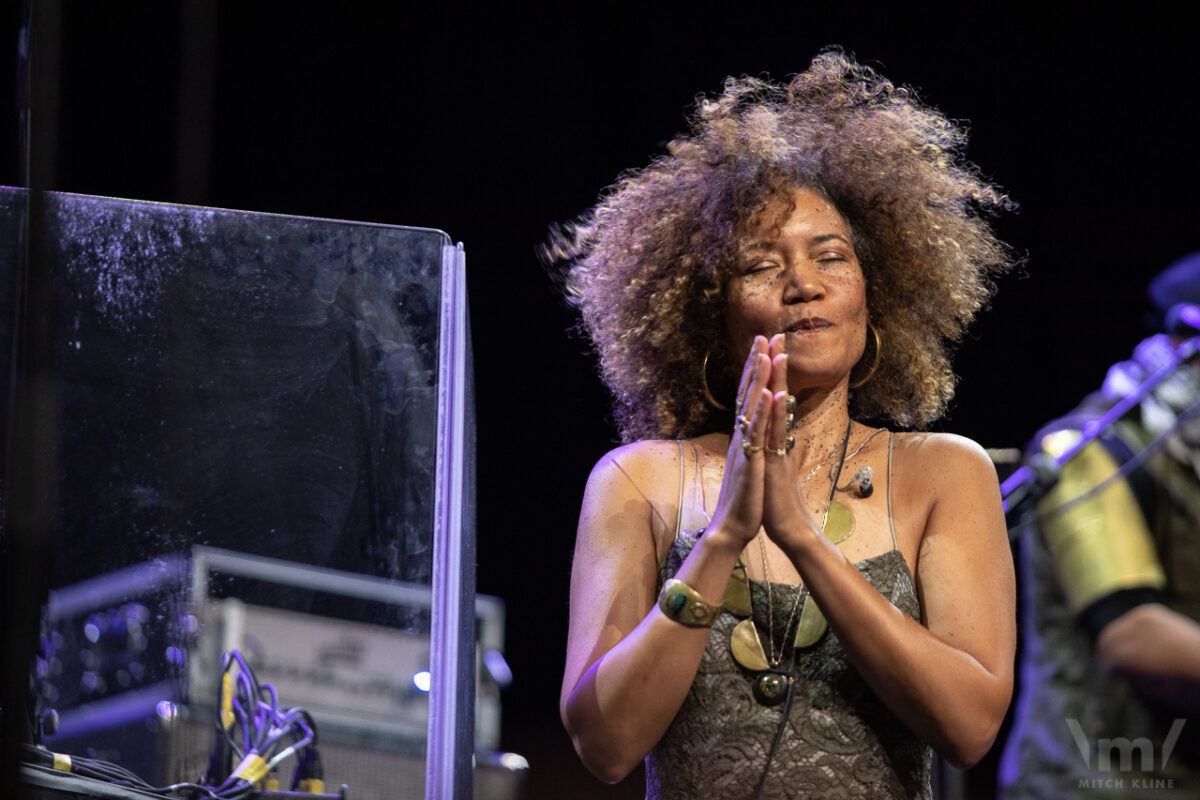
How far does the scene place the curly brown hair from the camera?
2.06 meters

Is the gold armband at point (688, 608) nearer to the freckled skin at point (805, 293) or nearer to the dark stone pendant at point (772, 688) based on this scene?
the dark stone pendant at point (772, 688)

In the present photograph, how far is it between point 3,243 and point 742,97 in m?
1.29

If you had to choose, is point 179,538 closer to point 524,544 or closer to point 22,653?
point 22,653

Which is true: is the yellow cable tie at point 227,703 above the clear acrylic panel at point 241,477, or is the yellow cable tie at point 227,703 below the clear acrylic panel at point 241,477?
below

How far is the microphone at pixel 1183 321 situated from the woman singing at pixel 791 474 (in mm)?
312

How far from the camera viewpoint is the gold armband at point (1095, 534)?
1.94 metres

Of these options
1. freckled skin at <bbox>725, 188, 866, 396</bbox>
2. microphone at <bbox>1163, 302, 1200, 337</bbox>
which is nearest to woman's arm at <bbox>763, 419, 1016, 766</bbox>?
freckled skin at <bbox>725, 188, 866, 396</bbox>

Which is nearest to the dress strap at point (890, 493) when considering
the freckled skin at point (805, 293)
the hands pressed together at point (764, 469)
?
the freckled skin at point (805, 293)

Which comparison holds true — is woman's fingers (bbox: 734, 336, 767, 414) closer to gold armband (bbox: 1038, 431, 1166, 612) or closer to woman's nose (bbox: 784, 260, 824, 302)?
woman's nose (bbox: 784, 260, 824, 302)

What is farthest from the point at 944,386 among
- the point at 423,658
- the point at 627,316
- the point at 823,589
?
the point at 423,658

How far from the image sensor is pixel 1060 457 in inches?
81.2

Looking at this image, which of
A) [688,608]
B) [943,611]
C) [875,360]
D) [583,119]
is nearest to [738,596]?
[688,608]

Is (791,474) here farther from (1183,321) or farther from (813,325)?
(1183,321)

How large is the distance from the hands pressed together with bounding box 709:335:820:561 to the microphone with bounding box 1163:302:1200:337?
872mm
